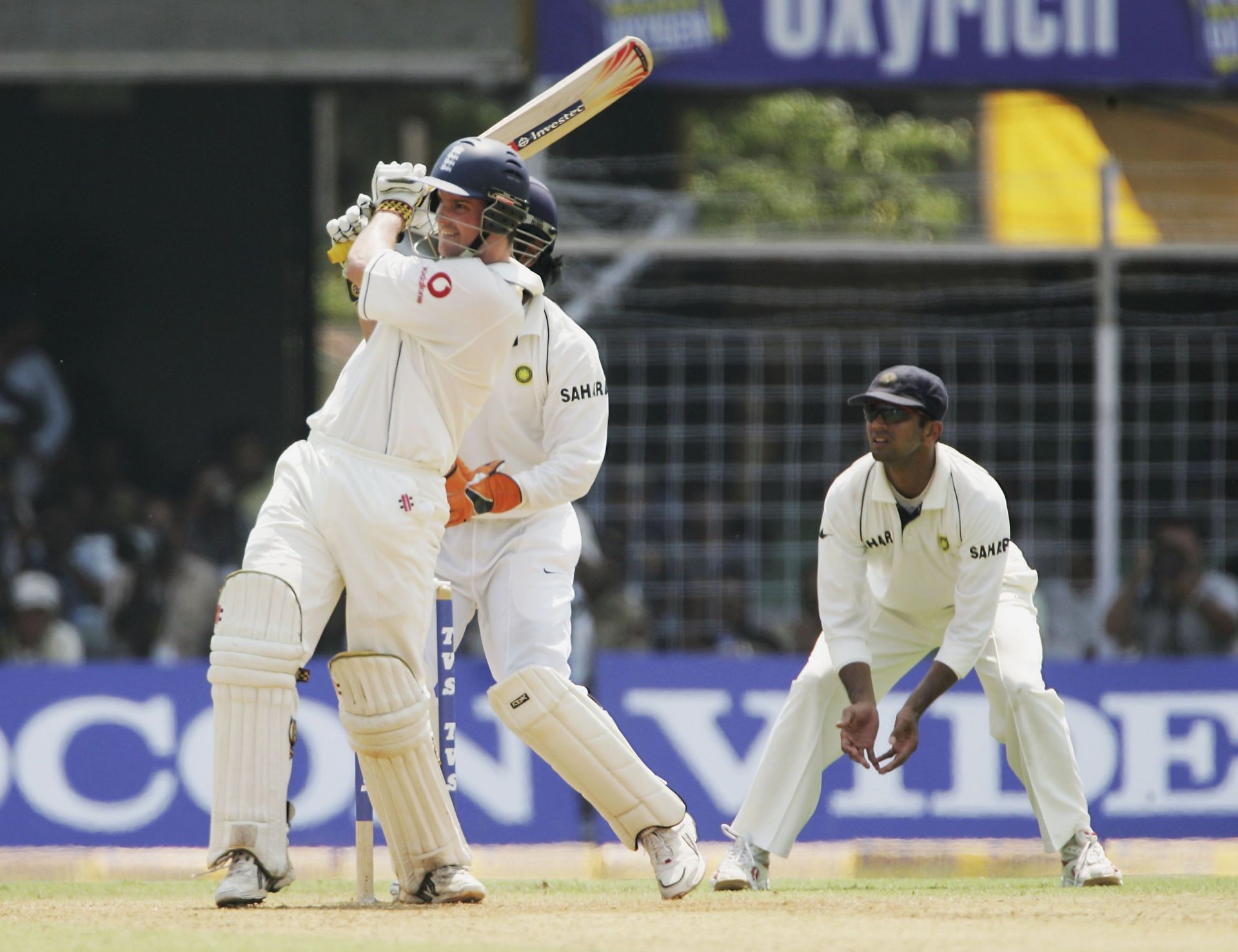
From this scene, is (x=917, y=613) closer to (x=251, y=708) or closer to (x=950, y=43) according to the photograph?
(x=251, y=708)

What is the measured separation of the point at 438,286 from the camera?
15.9 feet

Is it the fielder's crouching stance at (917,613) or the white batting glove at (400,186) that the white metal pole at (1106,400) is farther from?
the white batting glove at (400,186)

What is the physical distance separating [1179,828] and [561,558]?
4.17 meters

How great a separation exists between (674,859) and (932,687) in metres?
1.00

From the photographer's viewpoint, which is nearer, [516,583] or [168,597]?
[516,583]

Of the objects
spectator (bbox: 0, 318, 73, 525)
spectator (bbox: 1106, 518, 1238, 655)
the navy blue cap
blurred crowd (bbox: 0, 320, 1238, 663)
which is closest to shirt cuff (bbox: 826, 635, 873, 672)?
the navy blue cap

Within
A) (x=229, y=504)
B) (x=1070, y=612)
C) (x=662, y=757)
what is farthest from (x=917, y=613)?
(x=229, y=504)

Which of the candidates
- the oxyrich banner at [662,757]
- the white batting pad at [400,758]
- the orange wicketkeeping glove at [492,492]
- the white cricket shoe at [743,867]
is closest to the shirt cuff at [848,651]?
the white cricket shoe at [743,867]

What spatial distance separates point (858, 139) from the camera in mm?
20156

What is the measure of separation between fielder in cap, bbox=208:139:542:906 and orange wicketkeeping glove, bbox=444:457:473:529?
1.11 ft

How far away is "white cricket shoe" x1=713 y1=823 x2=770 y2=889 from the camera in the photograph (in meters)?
5.85

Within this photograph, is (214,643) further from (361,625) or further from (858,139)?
(858,139)

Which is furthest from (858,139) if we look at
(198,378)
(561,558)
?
(561,558)

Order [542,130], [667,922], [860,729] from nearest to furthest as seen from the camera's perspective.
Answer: [667,922], [860,729], [542,130]
